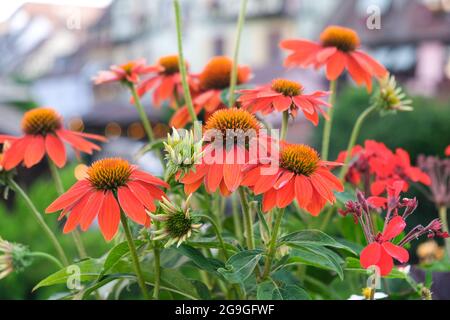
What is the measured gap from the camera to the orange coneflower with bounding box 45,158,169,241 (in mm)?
493

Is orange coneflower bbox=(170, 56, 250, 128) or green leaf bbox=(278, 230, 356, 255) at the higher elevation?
orange coneflower bbox=(170, 56, 250, 128)

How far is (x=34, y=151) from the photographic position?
2.15ft

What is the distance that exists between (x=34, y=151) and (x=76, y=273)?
0.17 metres

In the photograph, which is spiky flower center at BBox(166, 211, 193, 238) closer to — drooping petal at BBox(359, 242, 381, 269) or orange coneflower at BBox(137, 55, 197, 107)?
drooping petal at BBox(359, 242, 381, 269)

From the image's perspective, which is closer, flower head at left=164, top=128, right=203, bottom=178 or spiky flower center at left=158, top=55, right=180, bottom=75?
flower head at left=164, top=128, right=203, bottom=178

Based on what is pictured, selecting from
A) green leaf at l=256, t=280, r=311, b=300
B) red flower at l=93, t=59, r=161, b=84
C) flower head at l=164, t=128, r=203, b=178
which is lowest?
green leaf at l=256, t=280, r=311, b=300

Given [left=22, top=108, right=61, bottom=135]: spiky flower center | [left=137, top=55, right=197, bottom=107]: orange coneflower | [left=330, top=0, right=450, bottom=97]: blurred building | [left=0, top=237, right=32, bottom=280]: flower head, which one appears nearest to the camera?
[left=0, top=237, right=32, bottom=280]: flower head

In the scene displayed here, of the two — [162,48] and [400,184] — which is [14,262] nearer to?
[400,184]

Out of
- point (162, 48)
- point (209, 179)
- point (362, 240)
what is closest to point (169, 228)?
point (209, 179)

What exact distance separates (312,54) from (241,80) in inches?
4.0

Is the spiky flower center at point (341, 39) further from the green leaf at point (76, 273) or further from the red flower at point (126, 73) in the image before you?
the green leaf at point (76, 273)

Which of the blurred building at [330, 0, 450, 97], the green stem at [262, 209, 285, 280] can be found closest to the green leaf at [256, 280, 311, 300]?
the green stem at [262, 209, 285, 280]

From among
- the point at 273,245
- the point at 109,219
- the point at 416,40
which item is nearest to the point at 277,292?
the point at 273,245

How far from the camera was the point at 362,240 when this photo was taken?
0.70 m
